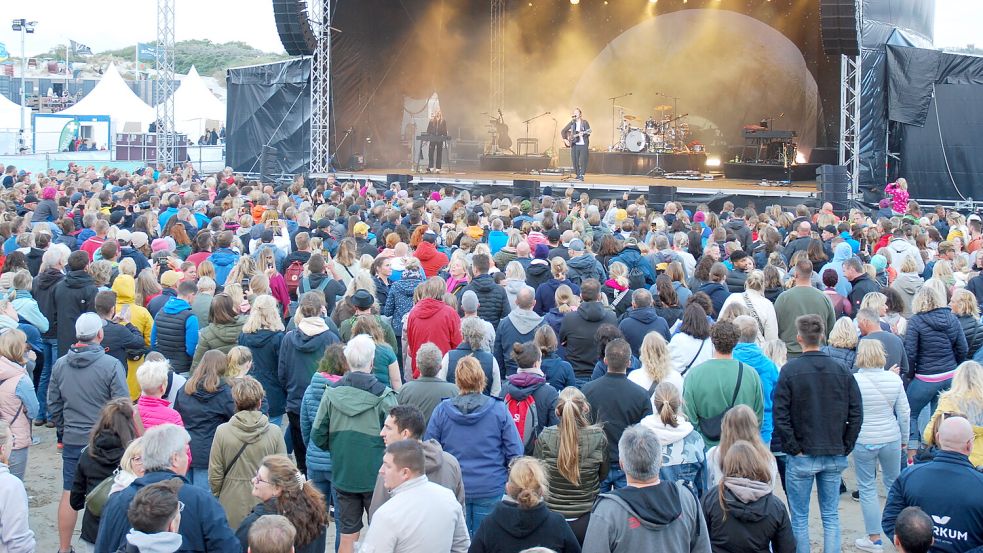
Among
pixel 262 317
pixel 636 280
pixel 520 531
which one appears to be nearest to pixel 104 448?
pixel 262 317

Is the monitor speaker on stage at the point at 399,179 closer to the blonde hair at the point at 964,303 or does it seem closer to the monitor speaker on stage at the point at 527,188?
the monitor speaker on stage at the point at 527,188

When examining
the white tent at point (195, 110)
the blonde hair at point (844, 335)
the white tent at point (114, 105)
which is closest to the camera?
the blonde hair at point (844, 335)

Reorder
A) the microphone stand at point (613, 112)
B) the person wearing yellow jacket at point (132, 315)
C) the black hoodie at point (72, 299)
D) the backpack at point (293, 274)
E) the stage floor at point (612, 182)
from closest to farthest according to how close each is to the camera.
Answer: the person wearing yellow jacket at point (132, 315) < the black hoodie at point (72, 299) < the backpack at point (293, 274) < the stage floor at point (612, 182) < the microphone stand at point (613, 112)

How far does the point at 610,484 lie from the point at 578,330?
1458 millimetres

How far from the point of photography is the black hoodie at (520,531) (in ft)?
11.3

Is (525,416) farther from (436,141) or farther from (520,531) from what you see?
(436,141)

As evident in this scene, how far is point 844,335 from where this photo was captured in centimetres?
561

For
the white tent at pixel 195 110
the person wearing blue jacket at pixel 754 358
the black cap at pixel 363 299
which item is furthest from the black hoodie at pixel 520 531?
the white tent at pixel 195 110

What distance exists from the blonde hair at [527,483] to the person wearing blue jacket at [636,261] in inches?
183

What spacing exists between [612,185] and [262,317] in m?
12.5

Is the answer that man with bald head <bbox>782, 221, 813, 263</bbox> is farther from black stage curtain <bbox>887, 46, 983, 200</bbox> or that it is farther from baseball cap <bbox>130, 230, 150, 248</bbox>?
black stage curtain <bbox>887, 46, 983, 200</bbox>

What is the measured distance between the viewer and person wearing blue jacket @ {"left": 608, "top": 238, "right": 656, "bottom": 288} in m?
7.94

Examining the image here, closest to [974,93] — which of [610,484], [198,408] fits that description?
[610,484]

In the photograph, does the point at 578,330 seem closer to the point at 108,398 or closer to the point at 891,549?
the point at 891,549
